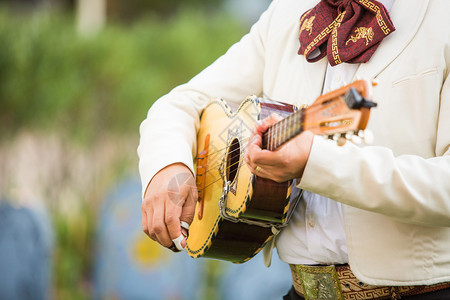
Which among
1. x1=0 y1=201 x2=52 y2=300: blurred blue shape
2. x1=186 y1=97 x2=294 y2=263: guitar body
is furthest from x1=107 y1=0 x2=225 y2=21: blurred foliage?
x1=186 y1=97 x2=294 y2=263: guitar body

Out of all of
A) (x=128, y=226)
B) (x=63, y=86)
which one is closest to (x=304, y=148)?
(x=128, y=226)

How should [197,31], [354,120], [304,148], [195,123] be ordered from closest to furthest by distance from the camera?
[354,120] → [304,148] → [195,123] → [197,31]

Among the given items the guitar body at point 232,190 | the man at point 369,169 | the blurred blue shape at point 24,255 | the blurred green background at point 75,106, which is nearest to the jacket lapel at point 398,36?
the man at point 369,169

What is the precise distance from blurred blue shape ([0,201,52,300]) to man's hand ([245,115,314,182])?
9.77 feet

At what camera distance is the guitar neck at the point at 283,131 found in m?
1.27

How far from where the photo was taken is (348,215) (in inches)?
59.6

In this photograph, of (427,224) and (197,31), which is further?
(197,31)

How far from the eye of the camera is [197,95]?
2053mm

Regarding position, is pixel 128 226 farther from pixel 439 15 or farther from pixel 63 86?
pixel 439 15

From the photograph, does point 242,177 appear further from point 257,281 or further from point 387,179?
point 257,281

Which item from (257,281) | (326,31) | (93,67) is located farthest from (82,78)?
(326,31)

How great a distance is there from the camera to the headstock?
3.70 ft

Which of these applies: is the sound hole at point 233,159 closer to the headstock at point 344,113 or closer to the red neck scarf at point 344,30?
the red neck scarf at point 344,30

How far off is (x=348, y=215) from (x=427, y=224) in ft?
0.69
